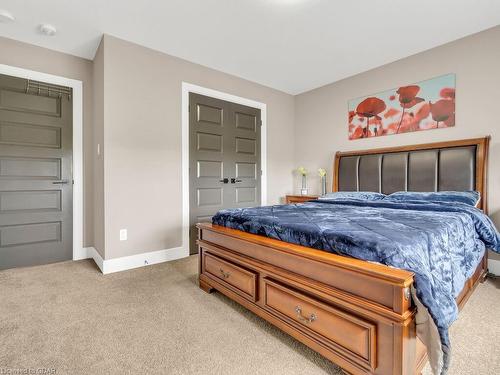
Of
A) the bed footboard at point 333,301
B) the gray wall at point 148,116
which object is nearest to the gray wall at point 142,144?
the gray wall at point 148,116

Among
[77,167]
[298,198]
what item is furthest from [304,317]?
[77,167]

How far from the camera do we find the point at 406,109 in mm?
3215

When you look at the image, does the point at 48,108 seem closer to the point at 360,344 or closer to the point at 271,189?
the point at 271,189

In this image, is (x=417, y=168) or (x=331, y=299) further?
(x=417, y=168)

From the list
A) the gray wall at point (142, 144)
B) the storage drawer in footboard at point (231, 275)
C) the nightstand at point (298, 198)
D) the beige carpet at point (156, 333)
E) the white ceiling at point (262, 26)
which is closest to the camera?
the beige carpet at point (156, 333)

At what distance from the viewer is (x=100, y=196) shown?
2.84 meters

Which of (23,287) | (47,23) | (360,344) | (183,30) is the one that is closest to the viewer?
(360,344)

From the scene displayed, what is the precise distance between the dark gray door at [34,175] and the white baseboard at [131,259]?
0.26 meters

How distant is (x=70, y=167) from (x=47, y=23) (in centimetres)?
148

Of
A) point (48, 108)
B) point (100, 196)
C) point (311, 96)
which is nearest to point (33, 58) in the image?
point (48, 108)

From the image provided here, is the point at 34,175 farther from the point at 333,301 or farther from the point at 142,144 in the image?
the point at 333,301

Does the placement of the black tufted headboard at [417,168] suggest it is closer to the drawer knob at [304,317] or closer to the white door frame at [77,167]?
the drawer knob at [304,317]

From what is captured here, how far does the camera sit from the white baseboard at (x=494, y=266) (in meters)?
2.59

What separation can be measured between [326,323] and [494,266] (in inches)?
98.6
